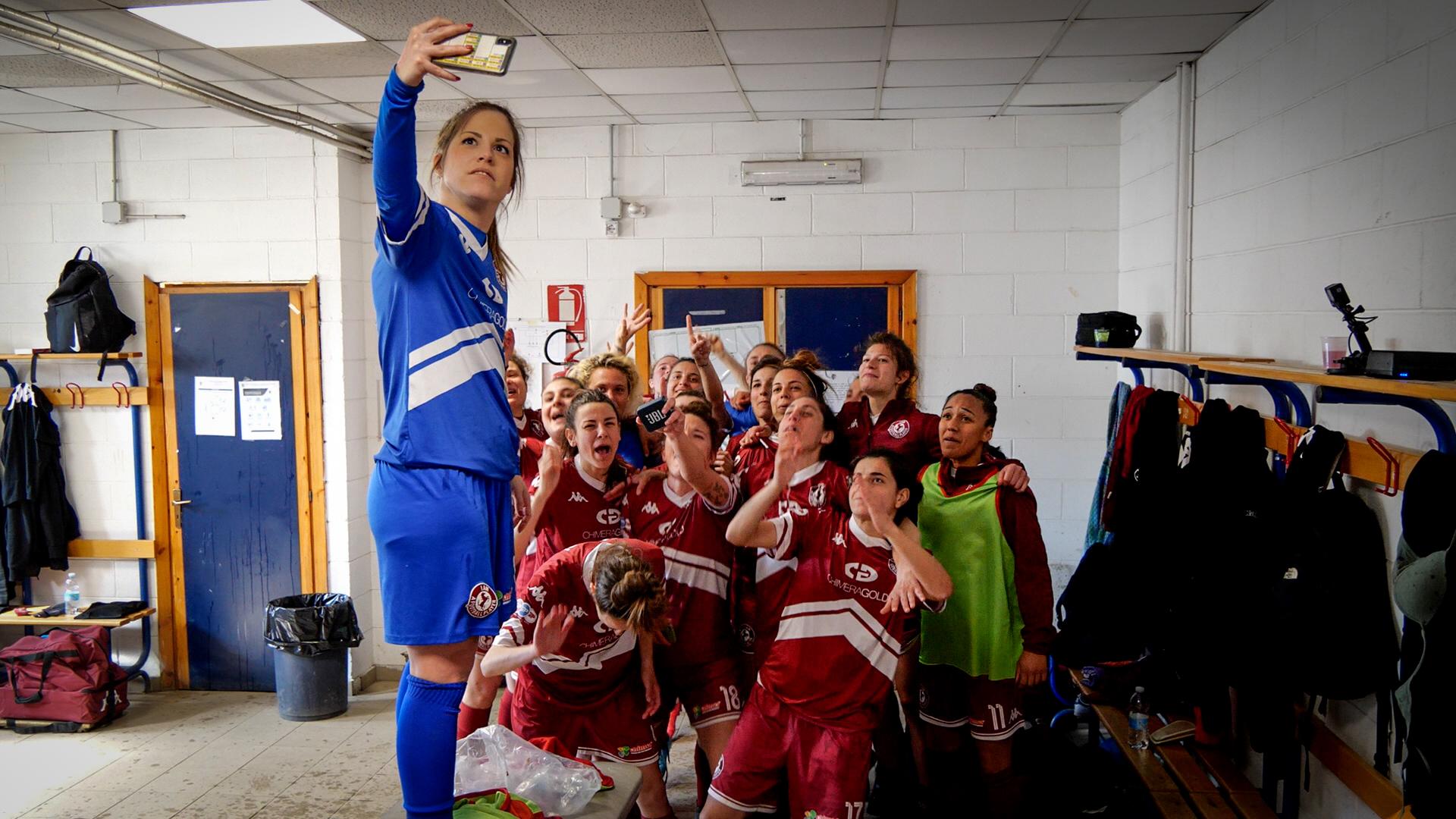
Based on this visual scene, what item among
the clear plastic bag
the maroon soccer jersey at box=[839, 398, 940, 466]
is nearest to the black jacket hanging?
the clear plastic bag

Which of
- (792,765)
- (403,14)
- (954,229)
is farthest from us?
(954,229)

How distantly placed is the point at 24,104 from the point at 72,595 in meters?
2.38

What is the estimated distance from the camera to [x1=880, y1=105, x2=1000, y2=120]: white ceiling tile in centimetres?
468

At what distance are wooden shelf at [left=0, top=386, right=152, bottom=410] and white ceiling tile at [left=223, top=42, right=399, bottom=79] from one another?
2.03 m

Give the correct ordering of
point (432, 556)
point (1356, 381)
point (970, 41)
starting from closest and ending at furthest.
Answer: point (432, 556) < point (1356, 381) < point (970, 41)

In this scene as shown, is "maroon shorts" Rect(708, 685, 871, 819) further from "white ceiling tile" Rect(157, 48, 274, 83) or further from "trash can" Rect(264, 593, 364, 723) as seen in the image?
"white ceiling tile" Rect(157, 48, 274, 83)

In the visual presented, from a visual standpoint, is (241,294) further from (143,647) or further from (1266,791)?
(1266,791)

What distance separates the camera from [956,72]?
408 cm

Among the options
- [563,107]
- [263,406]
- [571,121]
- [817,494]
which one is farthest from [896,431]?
[263,406]

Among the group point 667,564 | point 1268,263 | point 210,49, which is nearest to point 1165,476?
point 1268,263

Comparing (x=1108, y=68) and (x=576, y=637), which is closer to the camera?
(x=576, y=637)

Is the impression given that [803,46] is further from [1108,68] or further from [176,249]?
[176,249]

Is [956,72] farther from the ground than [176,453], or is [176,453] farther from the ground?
[956,72]

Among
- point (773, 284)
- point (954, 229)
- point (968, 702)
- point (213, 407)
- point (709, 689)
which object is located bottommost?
point (968, 702)
